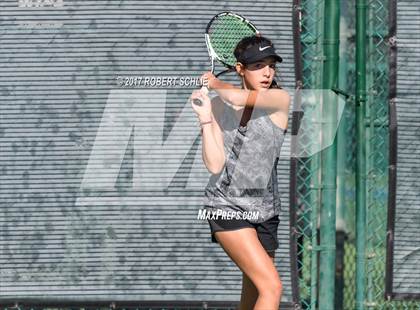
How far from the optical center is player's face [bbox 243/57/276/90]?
212 inches

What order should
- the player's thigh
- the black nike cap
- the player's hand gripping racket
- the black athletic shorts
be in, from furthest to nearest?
the player's hand gripping racket, the black nike cap, the black athletic shorts, the player's thigh

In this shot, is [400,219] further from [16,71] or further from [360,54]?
[16,71]

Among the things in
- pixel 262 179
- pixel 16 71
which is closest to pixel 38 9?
pixel 16 71

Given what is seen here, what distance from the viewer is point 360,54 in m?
6.44

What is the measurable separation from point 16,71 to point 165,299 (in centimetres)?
150

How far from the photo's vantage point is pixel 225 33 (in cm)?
591

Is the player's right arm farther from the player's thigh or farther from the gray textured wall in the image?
the gray textured wall

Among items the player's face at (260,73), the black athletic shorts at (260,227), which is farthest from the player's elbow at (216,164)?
the player's face at (260,73)

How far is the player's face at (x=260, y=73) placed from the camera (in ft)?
17.6

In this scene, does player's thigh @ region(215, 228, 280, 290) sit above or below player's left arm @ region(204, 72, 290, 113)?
below

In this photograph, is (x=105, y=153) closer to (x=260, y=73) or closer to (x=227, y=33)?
(x=227, y=33)

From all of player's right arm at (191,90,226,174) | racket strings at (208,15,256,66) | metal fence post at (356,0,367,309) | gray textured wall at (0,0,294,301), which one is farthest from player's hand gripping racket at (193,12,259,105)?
metal fence post at (356,0,367,309)

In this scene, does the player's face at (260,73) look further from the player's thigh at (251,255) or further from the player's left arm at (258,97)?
the player's thigh at (251,255)

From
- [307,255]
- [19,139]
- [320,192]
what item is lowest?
[307,255]
